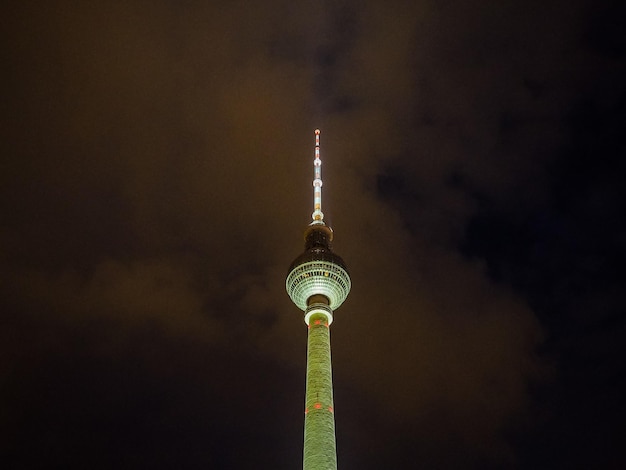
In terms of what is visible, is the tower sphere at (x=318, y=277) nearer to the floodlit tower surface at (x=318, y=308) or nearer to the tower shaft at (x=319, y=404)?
the floodlit tower surface at (x=318, y=308)

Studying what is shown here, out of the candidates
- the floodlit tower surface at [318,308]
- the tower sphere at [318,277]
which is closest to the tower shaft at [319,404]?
the floodlit tower surface at [318,308]

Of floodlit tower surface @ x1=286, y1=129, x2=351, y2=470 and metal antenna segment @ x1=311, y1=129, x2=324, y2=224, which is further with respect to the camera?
metal antenna segment @ x1=311, y1=129, x2=324, y2=224

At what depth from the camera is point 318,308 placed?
76000 millimetres

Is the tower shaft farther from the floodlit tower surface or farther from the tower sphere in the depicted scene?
the tower sphere

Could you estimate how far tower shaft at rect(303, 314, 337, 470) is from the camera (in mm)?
63156

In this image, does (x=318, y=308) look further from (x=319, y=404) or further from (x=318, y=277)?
(x=319, y=404)

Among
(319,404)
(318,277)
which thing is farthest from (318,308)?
(319,404)

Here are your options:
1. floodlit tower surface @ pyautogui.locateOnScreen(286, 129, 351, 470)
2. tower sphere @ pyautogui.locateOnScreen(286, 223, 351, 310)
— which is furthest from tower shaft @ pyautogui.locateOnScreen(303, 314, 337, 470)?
tower sphere @ pyautogui.locateOnScreen(286, 223, 351, 310)

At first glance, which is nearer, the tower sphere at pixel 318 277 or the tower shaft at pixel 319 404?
the tower shaft at pixel 319 404

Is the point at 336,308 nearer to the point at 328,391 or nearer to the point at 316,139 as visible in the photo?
the point at 328,391

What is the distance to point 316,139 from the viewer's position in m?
91.0

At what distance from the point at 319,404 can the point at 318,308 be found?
12449mm

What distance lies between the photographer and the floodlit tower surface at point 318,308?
210 feet

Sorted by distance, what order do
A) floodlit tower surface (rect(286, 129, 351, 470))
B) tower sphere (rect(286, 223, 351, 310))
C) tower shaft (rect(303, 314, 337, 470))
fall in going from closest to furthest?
tower shaft (rect(303, 314, 337, 470)) → floodlit tower surface (rect(286, 129, 351, 470)) → tower sphere (rect(286, 223, 351, 310))
